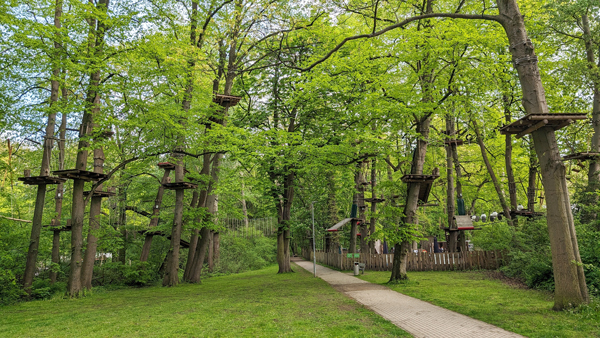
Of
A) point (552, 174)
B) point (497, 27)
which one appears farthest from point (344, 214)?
point (552, 174)

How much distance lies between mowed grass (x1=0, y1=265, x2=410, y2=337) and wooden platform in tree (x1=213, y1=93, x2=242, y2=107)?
25.8ft

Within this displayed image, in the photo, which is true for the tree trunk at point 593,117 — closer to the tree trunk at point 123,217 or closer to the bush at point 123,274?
the bush at point 123,274

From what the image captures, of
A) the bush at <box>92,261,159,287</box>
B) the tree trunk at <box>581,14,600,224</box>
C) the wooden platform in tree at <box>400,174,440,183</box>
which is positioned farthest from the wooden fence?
the bush at <box>92,261,159,287</box>

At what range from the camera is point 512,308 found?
7953mm

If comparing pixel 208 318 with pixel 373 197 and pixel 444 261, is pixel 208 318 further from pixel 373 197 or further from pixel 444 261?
pixel 373 197

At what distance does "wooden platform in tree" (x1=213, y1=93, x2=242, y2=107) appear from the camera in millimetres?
15285

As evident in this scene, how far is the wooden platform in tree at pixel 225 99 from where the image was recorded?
50.1 feet

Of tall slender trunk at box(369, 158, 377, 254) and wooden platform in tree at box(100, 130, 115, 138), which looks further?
tall slender trunk at box(369, 158, 377, 254)

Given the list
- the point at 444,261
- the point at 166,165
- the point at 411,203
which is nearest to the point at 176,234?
the point at 166,165

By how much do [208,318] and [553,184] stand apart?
774 centimetres

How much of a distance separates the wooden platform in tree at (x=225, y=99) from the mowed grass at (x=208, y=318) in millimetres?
7850

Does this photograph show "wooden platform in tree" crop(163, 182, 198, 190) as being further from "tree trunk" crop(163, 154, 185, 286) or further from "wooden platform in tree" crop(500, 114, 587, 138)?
"wooden platform in tree" crop(500, 114, 587, 138)

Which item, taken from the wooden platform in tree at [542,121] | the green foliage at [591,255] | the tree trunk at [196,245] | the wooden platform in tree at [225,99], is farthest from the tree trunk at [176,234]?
the green foliage at [591,255]

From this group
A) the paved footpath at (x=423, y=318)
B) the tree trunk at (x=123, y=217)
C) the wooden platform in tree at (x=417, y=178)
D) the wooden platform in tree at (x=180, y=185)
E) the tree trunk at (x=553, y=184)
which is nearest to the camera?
the paved footpath at (x=423, y=318)
